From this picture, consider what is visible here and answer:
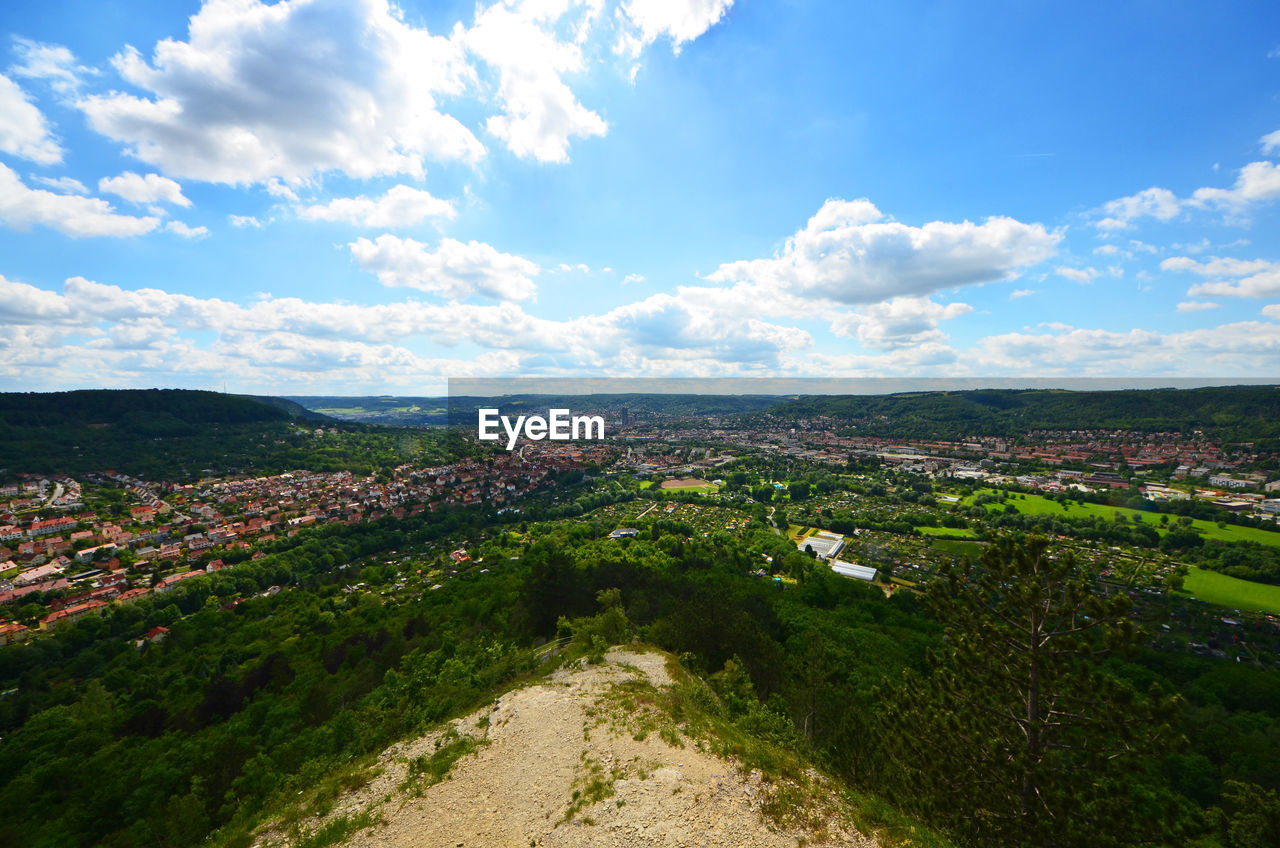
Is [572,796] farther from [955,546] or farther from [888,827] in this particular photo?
[955,546]

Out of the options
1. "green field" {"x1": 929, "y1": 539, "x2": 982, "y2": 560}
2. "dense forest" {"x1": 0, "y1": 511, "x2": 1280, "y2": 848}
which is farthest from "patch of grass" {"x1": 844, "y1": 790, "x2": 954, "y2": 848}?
"green field" {"x1": 929, "y1": 539, "x2": 982, "y2": 560}

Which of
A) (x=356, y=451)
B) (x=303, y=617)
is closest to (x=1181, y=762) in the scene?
(x=303, y=617)

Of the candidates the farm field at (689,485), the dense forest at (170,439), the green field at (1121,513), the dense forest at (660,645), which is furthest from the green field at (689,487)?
the dense forest at (170,439)

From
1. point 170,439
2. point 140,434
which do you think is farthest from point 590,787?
point 140,434

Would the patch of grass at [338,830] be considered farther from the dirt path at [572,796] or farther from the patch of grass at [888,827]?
the patch of grass at [888,827]

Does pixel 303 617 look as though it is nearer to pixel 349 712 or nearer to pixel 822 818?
pixel 349 712
